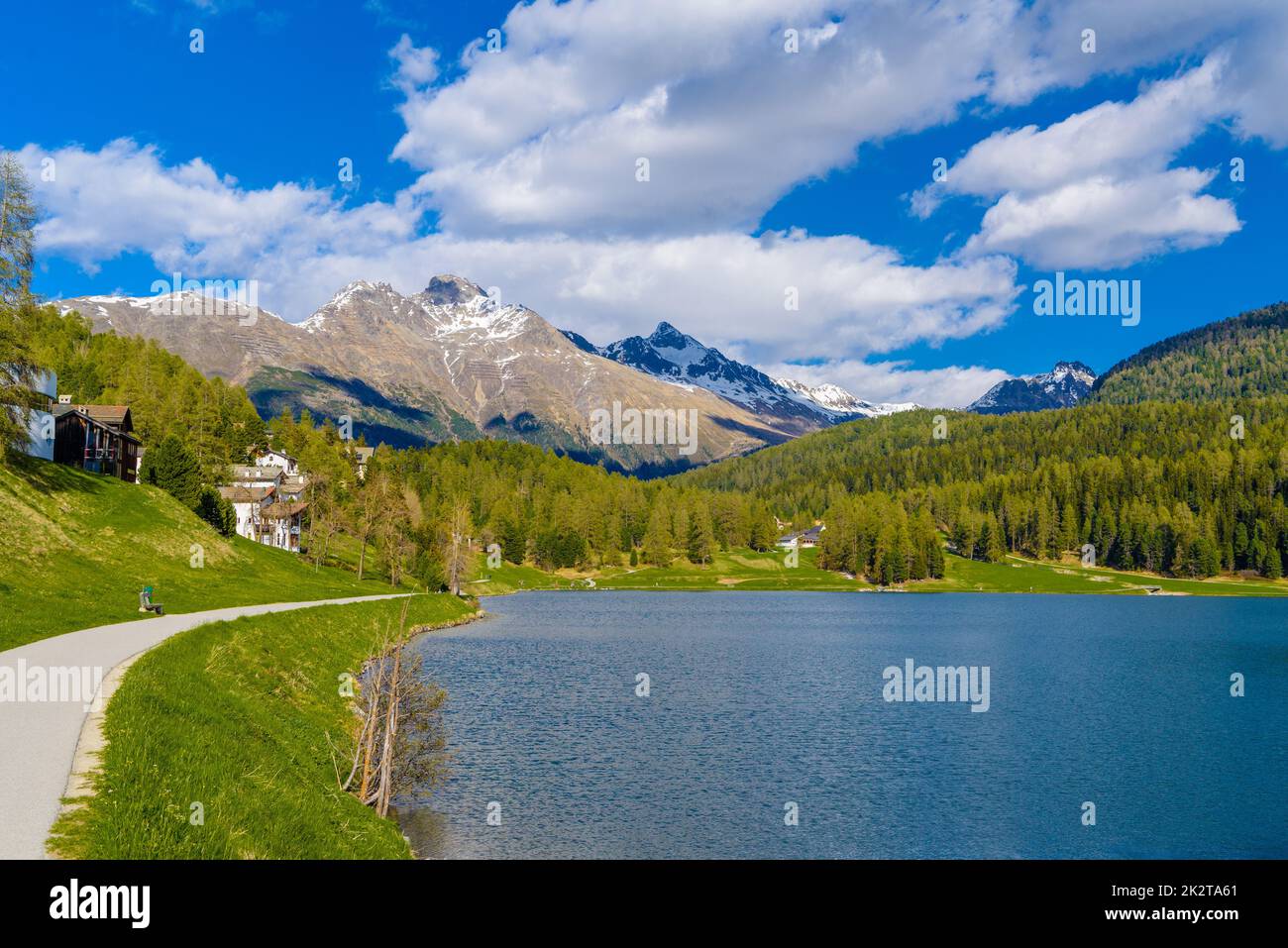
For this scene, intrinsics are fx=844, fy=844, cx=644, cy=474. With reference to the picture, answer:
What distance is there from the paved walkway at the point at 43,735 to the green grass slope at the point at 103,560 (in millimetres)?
2632

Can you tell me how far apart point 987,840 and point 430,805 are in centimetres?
2148

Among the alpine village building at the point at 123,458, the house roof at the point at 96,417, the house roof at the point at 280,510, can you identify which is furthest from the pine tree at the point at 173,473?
the house roof at the point at 280,510

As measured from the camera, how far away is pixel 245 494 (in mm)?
126688

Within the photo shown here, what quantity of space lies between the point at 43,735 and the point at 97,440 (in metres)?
79.6

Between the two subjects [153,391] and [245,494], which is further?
[245,494]

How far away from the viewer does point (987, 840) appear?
105 feet

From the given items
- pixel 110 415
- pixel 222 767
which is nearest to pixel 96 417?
pixel 110 415

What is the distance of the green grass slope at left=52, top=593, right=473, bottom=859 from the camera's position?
665 inches

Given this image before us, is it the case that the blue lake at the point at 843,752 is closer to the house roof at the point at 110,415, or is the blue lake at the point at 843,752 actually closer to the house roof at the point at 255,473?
the house roof at the point at 110,415

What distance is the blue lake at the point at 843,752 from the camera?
31.7 m

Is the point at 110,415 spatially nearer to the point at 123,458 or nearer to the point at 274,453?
the point at 123,458
